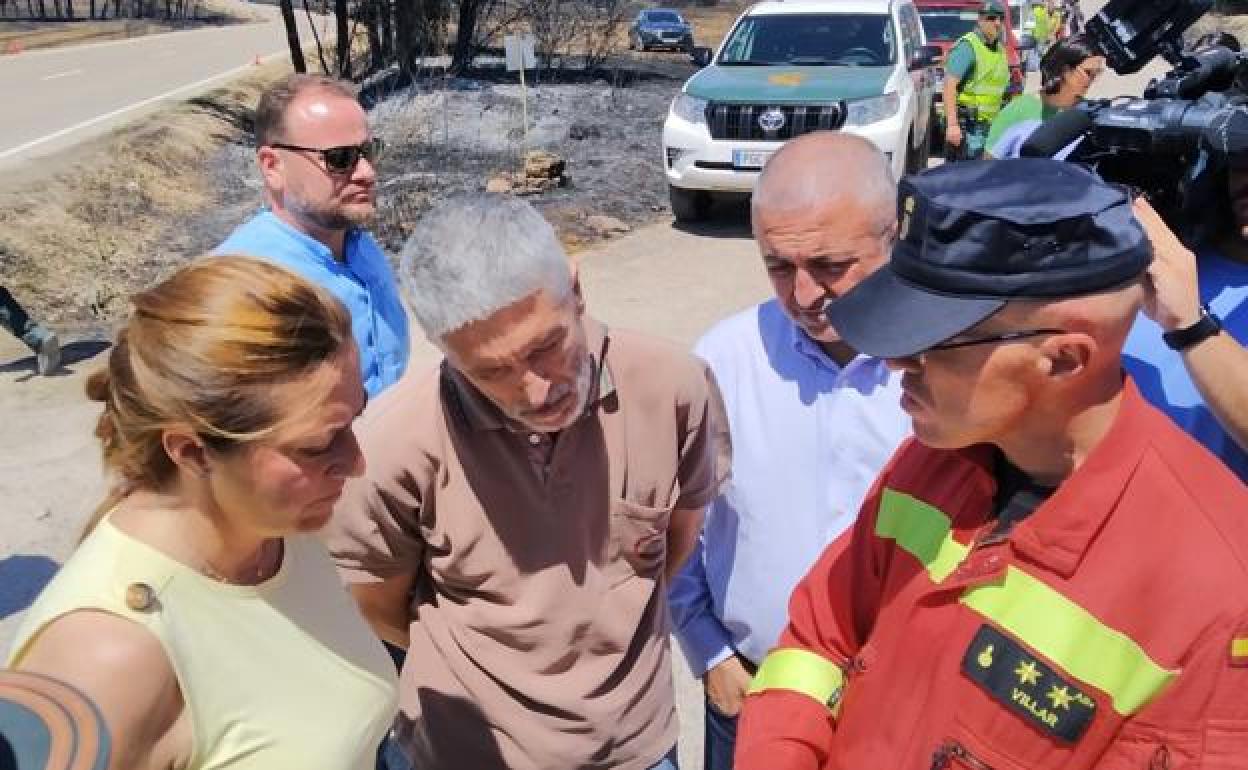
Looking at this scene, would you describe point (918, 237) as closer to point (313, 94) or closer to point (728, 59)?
point (313, 94)

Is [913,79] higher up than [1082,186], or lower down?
lower down

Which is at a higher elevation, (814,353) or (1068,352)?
(1068,352)

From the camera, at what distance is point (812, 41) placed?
996 cm

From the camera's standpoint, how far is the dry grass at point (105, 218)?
8.23 meters

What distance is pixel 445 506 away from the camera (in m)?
1.91

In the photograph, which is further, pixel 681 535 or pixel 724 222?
pixel 724 222

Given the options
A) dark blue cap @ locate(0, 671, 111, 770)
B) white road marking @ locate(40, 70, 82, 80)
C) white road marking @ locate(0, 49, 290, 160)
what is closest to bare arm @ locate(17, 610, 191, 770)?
dark blue cap @ locate(0, 671, 111, 770)

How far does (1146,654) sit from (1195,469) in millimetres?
237

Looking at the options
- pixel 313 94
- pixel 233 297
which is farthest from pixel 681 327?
pixel 233 297

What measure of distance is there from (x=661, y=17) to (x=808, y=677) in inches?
1052

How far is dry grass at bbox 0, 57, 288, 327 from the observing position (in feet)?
27.0

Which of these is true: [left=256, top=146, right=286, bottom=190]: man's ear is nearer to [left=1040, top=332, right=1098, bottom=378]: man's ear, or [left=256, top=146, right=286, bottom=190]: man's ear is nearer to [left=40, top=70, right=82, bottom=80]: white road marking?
[left=1040, top=332, right=1098, bottom=378]: man's ear

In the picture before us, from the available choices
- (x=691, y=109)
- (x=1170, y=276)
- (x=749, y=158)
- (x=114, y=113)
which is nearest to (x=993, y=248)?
(x=1170, y=276)

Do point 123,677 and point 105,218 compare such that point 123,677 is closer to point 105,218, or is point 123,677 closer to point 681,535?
point 681,535
